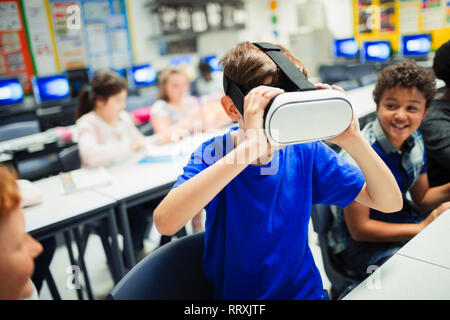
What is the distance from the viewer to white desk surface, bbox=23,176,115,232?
4.97 ft

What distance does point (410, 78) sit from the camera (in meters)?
1.34

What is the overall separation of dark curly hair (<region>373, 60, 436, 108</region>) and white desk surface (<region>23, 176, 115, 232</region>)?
123cm

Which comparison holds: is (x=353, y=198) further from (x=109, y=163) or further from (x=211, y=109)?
(x=211, y=109)

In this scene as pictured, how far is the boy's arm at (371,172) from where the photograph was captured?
2.78ft

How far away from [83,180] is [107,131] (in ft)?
2.11

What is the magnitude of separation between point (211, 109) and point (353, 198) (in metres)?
2.14

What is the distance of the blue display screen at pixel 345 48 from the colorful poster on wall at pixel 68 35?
13.0 ft

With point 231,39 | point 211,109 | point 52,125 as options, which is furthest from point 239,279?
point 231,39

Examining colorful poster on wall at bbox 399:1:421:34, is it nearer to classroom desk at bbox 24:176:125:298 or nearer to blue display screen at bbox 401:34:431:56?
blue display screen at bbox 401:34:431:56

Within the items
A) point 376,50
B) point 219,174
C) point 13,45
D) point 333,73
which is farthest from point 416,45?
point 219,174

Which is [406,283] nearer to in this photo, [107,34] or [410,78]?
[410,78]

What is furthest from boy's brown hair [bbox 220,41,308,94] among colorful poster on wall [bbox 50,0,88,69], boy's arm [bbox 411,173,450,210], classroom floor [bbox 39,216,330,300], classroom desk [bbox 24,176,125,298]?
colorful poster on wall [bbox 50,0,88,69]
